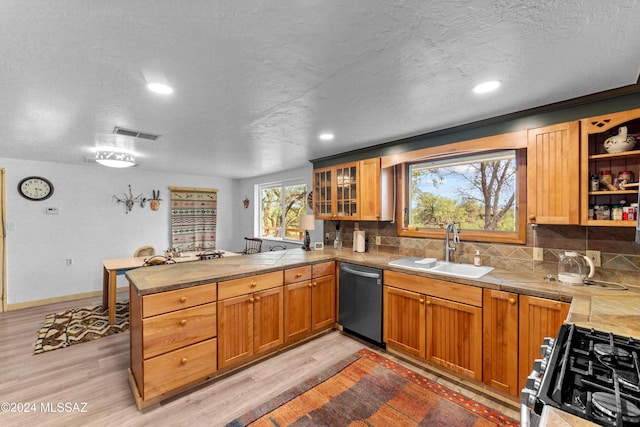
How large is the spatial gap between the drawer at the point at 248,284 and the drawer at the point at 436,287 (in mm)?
1085

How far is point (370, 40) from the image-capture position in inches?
50.9

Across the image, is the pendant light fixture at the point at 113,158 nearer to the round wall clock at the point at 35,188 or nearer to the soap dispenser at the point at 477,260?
the round wall clock at the point at 35,188

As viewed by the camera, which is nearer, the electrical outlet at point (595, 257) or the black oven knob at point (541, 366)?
the black oven knob at point (541, 366)

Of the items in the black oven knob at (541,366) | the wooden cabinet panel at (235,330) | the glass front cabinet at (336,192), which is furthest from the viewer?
the glass front cabinet at (336,192)

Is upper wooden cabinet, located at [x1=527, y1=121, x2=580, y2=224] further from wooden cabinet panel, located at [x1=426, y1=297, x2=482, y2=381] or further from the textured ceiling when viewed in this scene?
wooden cabinet panel, located at [x1=426, y1=297, x2=482, y2=381]

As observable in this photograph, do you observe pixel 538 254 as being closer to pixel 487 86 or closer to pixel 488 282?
pixel 488 282

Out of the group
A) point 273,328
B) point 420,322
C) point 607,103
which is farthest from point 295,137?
point 607,103

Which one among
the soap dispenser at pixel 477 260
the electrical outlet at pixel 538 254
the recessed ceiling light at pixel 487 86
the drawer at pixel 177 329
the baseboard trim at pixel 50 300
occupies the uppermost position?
the recessed ceiling light at pixel 487 86

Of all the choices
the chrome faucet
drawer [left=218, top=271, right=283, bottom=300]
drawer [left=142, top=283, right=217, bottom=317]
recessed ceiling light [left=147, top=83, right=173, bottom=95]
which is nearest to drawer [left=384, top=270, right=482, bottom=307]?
the chrome faucet

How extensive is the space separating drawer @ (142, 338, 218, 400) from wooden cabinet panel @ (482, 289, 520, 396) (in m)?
2.13

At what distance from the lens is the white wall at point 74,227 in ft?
13.5

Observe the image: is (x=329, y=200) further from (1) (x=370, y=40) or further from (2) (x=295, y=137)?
(1) (x=370, y=40)

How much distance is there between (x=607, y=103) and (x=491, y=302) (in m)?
1.60

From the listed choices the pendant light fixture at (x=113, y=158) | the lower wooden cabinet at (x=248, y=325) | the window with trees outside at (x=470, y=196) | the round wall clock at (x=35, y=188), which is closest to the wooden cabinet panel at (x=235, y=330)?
the lower wooden cabinet at (x=248, y=325)
